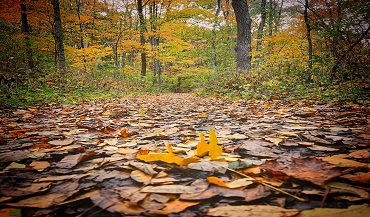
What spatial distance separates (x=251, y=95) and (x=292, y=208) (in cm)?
482

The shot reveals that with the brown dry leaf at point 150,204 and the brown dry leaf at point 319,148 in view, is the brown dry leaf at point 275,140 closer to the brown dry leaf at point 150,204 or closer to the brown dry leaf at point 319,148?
the brown dry leaf at point 319,148

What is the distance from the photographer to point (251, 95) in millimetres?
5258

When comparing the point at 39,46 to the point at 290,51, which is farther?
the point at 39,46

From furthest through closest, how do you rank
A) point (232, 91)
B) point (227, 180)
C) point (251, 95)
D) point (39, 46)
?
point (39, 46) → point (232, 91) → point (251, 95) → point (227, 180)

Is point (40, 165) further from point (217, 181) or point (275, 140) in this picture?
point (275, 140)

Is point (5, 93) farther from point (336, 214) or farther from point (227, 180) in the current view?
point (336, 214)

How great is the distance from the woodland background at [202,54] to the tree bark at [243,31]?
1.86 feet

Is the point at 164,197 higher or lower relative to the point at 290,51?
lower

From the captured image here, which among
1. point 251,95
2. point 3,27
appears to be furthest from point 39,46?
point 251,95

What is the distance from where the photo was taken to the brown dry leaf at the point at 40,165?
1004mm

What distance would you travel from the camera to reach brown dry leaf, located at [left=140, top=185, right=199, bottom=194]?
0.75 m

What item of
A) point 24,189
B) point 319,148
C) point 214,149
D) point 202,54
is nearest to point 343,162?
point 319,148

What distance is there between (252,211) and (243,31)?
7.98 meters

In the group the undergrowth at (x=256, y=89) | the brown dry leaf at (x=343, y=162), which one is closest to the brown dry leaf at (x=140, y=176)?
the brown dry leaf at (x=343, y=162)
